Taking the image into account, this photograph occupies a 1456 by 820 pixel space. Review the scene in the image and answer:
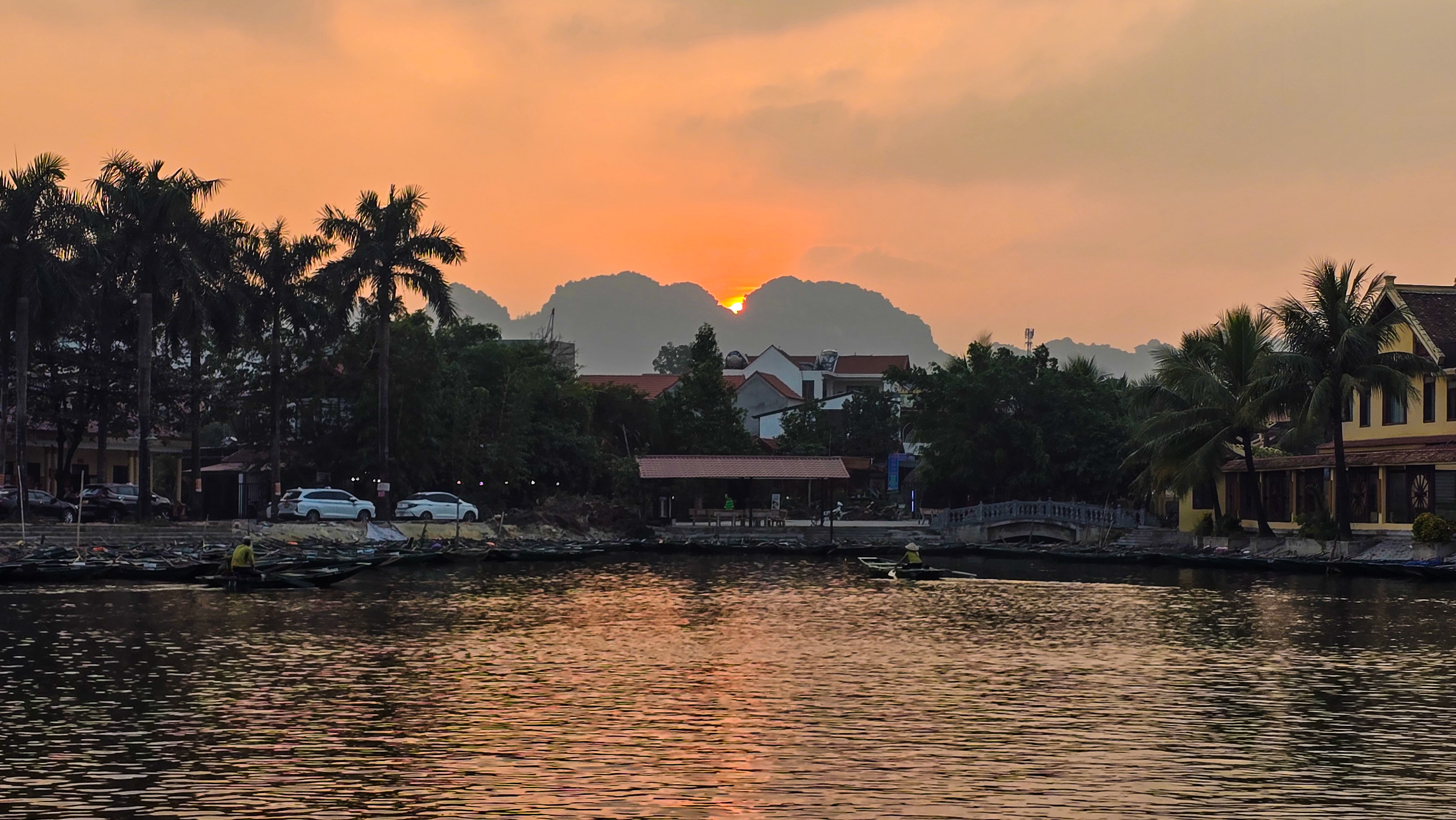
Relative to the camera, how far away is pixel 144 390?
64.4 m

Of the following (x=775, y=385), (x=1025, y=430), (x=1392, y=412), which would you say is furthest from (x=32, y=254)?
(x=775, y=385)

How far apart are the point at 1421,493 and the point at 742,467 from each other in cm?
3856

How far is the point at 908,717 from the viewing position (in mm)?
23984

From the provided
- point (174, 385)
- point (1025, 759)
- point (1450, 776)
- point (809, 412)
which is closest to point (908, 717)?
point (1025, 759)

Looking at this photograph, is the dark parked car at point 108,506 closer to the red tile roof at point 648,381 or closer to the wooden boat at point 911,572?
the wooden boat at point 911,572

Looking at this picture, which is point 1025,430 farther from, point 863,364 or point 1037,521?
point 863,364

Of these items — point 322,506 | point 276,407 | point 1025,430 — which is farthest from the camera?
point 1025,430

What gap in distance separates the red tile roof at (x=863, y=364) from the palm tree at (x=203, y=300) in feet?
323

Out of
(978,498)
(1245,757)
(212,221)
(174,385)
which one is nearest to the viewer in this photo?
(1245,757)

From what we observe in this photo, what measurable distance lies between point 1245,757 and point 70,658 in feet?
75.3

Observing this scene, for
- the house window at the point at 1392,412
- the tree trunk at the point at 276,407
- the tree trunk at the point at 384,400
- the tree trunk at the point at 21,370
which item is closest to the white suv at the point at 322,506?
the tree trunk at the point at 276,407

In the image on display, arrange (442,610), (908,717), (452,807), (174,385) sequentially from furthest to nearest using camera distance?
(174,385)
(442,610)
(908,717)
(452,807)

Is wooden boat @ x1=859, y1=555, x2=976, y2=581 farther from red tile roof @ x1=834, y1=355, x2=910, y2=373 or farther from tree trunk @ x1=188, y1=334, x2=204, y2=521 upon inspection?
red tile roof @ x1=834, y1=355, x2=910, y2=373

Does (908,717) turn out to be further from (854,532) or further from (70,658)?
(854,532)
